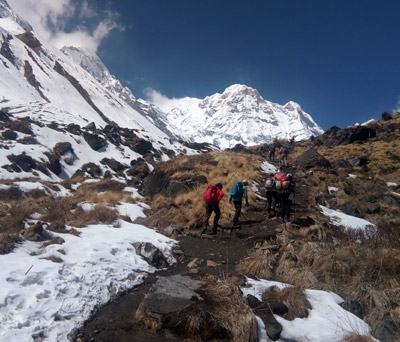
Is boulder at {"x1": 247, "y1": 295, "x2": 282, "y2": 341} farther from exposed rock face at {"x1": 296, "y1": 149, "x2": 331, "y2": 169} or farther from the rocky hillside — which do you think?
exposed rock face at {"x1": 296, "y1": 149, "x2": 331, "y2": 169}

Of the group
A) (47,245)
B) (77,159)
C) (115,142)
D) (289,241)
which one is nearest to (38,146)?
(77,159)

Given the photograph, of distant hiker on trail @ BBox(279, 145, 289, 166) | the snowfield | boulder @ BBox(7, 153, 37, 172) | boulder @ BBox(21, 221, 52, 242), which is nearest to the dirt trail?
the snowfield

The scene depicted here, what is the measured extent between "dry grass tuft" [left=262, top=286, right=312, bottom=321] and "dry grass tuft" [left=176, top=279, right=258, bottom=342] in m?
0.62

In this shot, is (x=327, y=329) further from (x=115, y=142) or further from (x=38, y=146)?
(x=115, y=142)

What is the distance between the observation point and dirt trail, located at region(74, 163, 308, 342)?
3381 millimetres

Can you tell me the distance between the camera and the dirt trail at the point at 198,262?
3381 millimetres

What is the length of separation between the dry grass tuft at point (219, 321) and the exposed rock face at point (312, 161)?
17364 mm

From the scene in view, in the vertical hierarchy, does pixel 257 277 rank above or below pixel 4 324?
above

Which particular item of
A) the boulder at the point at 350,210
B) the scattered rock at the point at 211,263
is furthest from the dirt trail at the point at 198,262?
the boulder at the point at 350,210

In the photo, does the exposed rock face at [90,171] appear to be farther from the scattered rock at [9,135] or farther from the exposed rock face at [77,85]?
the exposed rock face at [77,85]

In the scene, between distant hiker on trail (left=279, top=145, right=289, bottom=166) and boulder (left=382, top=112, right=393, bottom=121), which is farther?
boulder (left=382, top=112, right=393, bottom=121)

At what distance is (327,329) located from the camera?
350cm

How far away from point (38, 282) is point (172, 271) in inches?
106

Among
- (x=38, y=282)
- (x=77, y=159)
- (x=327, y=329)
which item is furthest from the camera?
(x=77, y=159)
